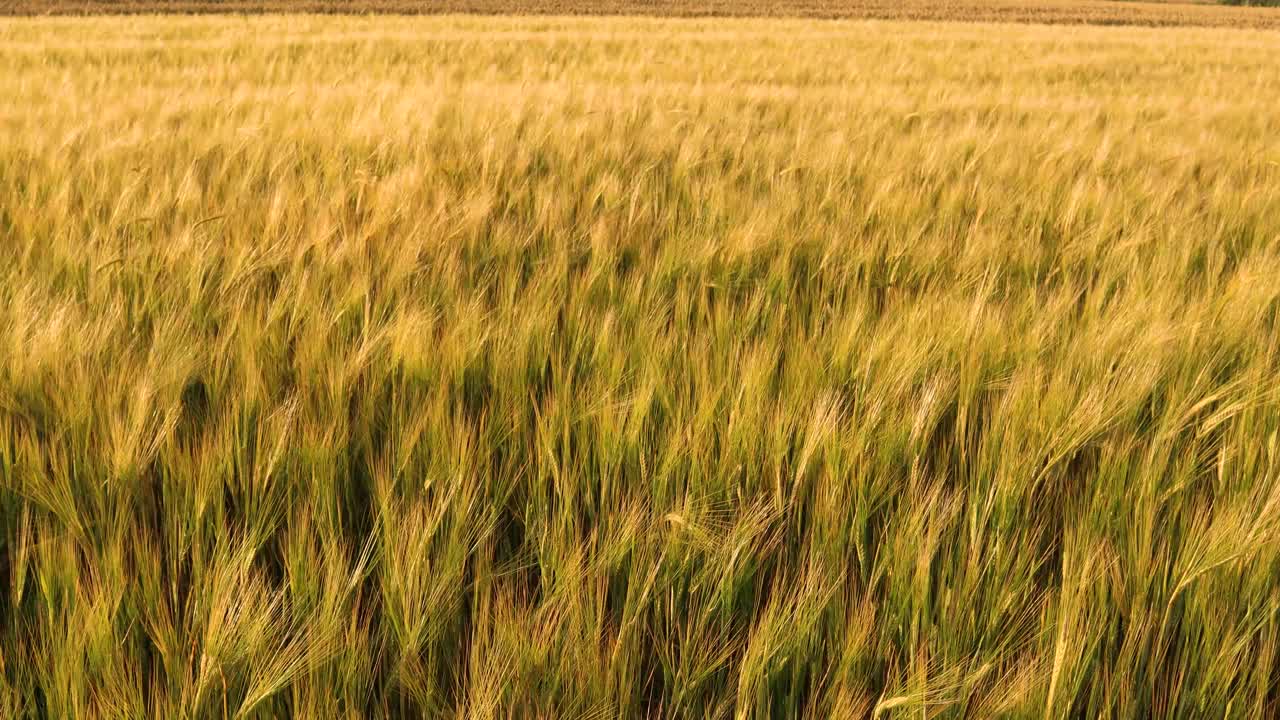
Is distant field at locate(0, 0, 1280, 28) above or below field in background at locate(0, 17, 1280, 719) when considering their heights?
above

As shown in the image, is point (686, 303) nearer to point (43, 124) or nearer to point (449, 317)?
point (449, 317)

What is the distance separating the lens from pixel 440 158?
2225 millimetres

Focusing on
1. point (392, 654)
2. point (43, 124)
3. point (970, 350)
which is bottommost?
point (392, 654)

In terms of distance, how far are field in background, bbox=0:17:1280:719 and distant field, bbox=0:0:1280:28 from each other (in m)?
18.0

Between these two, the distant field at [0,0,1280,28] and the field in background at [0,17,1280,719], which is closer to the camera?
the field in background at [0,17,1280,719]

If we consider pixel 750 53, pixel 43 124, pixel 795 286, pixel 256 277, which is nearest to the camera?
pixel 256 277

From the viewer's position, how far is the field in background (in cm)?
63

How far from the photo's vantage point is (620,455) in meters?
0.84

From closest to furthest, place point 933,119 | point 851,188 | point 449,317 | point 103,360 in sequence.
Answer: point 103,360 → point 449,317 → point 851,188 → point 933,119

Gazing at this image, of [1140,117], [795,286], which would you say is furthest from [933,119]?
[795,286]

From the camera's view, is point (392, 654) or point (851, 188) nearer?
point (392, 654)

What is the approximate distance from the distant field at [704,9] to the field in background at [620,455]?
1801cm

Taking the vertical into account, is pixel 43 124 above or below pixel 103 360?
above

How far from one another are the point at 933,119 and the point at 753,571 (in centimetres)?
349
